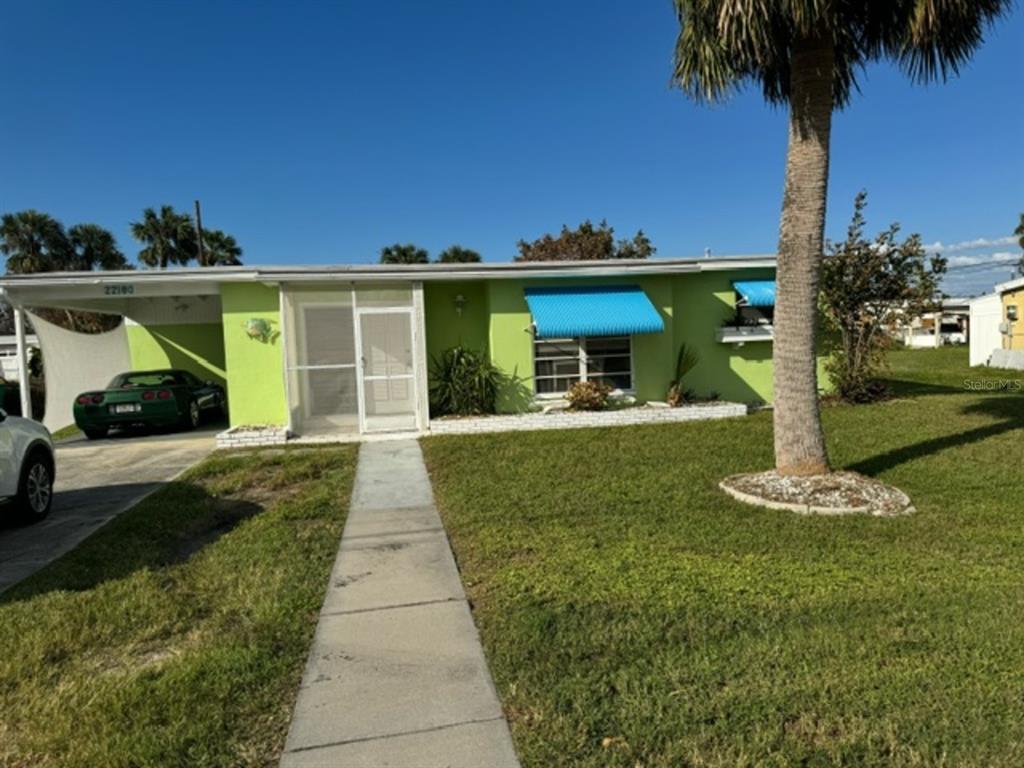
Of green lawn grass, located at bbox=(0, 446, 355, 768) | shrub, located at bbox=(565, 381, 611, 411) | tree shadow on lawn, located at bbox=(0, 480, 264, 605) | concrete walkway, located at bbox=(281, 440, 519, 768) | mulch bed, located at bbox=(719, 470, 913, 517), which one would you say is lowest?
concrete walkway, located at bbox=(281, 440, 519, 768)

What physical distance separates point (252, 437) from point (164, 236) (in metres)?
32.7

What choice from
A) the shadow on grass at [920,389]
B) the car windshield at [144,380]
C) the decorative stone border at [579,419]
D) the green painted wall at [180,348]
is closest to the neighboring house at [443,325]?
the decorative stone border at [579,419]

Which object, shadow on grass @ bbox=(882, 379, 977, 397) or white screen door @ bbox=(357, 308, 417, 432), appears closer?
white screen door @ bbox=(357, 308, 417, 432)

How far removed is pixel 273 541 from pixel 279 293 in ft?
23.6

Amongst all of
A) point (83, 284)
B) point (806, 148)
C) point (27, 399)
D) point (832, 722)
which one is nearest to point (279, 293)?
point (83, 284)

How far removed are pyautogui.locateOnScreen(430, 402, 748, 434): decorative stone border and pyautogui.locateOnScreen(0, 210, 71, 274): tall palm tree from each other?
116 feet

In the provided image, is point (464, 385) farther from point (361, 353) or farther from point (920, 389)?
point (920, 389)

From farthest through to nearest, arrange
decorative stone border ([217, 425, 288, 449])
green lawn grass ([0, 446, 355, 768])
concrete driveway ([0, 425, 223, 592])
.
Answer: decorative stone border ([217, 425, 288, 449]) → concrete driveway ([0, 425, 223, 592]) → green lawn grass ([0, 446, 355, 768])

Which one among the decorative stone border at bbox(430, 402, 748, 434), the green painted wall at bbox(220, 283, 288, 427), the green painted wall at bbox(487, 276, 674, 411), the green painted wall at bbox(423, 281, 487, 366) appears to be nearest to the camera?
the decorative stone border at bbox(430, 402, 748, 434)

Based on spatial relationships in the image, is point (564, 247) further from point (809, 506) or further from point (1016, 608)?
point (1016, 608)

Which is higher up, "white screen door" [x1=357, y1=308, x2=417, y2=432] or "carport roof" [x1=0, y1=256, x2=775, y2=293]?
"carport roof" [x1=0, y1=256, x2=775, y2=293]

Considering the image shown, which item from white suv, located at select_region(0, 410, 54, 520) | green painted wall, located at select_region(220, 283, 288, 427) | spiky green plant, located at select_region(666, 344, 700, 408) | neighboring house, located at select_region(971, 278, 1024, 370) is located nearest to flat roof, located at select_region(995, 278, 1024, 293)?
neighboring house, located at select_region(971, 278, 1024, 370)

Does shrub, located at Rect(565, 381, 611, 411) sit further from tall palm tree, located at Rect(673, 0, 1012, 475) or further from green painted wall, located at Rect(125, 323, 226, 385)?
green painted wall, located at Rect(125, 323, 226, 385)

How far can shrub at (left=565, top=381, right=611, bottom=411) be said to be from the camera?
11992 mm
